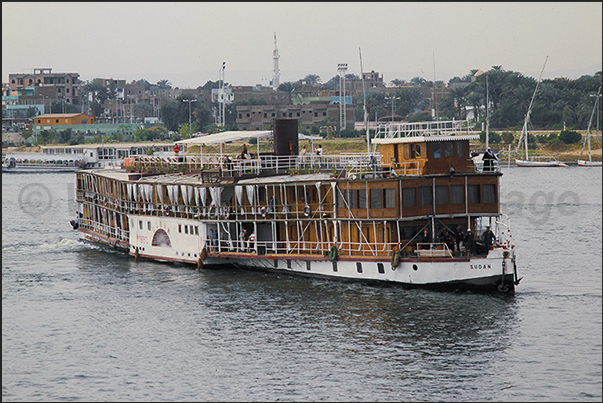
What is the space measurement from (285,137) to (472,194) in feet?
51.7

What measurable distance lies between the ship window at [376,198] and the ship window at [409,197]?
1212 mm

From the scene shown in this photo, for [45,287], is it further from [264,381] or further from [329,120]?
A: [329,120]

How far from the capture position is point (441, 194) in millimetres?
42562

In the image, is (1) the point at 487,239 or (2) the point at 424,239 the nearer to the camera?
(1) the point at 487,239

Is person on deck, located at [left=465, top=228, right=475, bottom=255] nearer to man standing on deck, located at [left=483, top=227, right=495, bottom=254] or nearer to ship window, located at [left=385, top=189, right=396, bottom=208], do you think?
man standing on deck, located at [left=483, top=227, right=495, bottom=254]

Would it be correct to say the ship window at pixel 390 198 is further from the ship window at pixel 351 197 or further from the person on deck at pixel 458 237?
the person on deck at pixel 458 237

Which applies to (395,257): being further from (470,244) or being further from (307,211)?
(307,211)

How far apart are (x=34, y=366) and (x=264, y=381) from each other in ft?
33.0

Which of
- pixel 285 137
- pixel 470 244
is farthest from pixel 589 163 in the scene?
pixel 470 244

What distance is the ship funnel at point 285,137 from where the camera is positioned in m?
54.3

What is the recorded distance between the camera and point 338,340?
116ft

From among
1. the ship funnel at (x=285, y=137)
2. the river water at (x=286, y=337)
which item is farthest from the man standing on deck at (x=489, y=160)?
the ship funnel at (x=285, y=137)

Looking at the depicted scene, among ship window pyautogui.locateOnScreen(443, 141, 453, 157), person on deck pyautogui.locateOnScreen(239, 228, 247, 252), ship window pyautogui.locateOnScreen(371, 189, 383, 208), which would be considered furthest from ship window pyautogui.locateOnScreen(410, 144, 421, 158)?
person on deck pyautogui.locateOnScreen(239, 228, 247, 252)

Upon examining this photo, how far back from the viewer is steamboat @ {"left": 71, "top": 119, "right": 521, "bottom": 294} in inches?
1620
